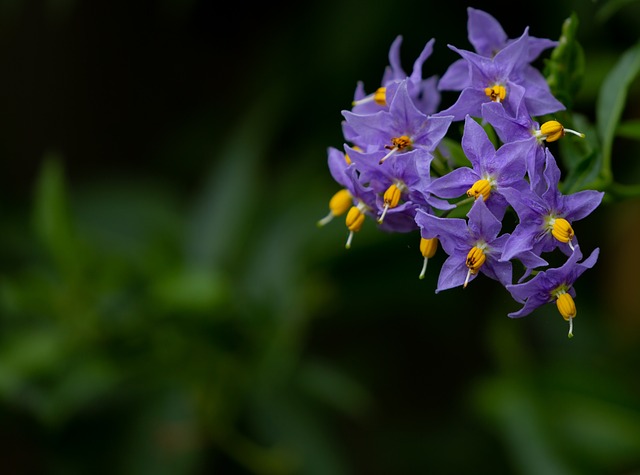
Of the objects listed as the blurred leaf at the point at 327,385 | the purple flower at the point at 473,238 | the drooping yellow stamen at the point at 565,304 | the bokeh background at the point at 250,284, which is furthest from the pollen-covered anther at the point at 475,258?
the blurred leaf at the point at 327,385

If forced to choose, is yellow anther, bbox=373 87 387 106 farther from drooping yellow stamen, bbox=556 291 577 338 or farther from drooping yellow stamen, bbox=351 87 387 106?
drooping yellow stamen, bbox=556 291 577 338

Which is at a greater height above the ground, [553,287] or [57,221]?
[553,287]

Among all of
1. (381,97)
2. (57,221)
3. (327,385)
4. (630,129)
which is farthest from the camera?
(327,385)

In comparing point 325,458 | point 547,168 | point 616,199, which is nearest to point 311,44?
point 325,458

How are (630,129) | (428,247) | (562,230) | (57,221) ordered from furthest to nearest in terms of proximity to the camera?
1. (57,221)
2. (630,129)
3. (428,247)
4. (562,230)

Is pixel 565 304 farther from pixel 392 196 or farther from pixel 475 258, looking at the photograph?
pixel 392 196

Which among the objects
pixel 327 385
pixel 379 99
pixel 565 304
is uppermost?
pixel 379 99

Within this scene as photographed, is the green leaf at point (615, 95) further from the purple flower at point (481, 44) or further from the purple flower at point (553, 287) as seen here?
the purple flower at point (553, 287)

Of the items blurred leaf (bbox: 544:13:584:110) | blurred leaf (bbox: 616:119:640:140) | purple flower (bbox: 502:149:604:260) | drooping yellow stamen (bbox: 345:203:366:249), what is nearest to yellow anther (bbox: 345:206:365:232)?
drooping yellow stamen (bbox: 345:203:366:249)

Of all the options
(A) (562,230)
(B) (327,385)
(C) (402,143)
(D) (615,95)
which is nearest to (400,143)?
(C) (402,143)
